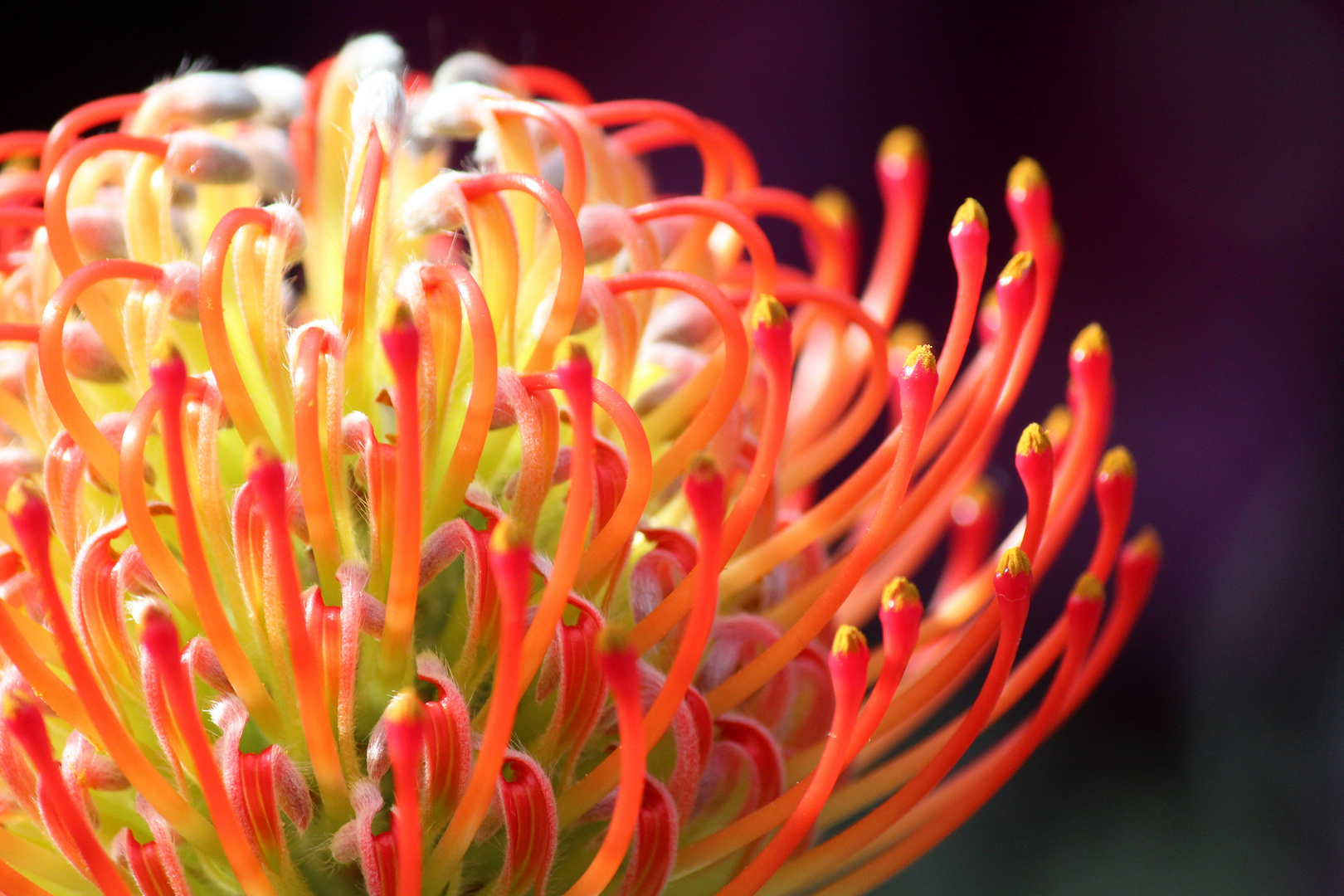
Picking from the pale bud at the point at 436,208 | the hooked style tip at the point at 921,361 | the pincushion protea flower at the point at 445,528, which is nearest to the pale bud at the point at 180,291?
the pincushion protea flower at the point at 445,528

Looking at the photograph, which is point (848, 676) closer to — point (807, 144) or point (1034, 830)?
point (1034, 830)

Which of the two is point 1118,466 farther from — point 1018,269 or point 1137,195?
point 1137,195

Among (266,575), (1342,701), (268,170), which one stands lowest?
(1342,701)

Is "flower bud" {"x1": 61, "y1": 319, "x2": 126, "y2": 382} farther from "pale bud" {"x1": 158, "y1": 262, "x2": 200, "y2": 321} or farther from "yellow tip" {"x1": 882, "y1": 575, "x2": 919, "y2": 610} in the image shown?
"yellow tip" {"x1": 882, "y1": 575, "x2": 919, "y2": 610}

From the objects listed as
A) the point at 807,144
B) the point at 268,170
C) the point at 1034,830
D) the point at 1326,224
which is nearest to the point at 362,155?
the point at 268,170

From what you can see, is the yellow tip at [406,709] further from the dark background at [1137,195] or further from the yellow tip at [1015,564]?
the dark background at [1137,195]

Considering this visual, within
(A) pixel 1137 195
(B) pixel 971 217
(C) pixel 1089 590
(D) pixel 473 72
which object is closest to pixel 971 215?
(B) pixel 971 217

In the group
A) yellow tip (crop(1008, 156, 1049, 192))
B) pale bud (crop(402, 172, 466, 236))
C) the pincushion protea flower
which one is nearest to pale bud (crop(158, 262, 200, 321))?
the pincushion protea flower
